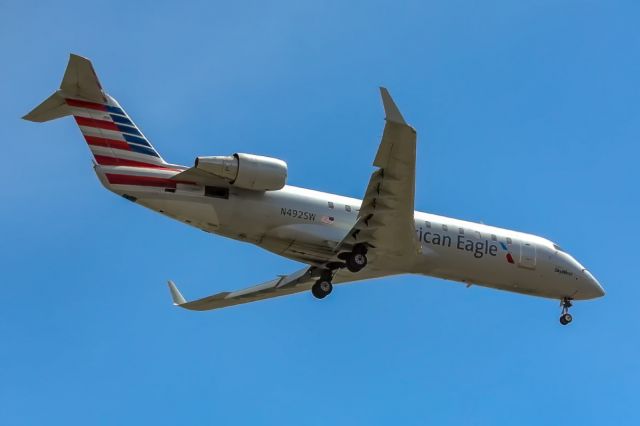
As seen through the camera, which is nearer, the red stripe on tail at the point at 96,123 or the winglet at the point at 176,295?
the red stripe on tail at the point at 96,123

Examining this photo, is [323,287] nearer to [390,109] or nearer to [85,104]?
[390,109]

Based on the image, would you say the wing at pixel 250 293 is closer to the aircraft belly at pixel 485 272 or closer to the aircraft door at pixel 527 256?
the aircraft belly at pixel 485 272

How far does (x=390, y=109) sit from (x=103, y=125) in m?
8.27

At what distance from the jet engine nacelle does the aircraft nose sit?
39.0ft

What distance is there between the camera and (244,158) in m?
25.8

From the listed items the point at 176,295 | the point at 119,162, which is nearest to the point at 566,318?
the point at 176,295

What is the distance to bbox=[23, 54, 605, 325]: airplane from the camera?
84.2ft

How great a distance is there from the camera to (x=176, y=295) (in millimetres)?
32531

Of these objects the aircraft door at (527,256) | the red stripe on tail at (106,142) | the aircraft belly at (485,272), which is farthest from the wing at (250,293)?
the red stripe on tail at (106,142)

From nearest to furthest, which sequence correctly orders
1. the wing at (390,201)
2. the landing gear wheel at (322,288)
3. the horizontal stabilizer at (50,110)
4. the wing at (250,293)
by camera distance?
1. the wing at (390,201)
2. the horizontal stabilizer at (50,110)
3. the landing gear wheel at (322,288)
4. the wing at (250,293)

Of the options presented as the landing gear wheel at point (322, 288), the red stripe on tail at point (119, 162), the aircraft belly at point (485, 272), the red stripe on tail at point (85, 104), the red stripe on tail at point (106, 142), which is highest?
the red stripe on tail at point (85, 104)

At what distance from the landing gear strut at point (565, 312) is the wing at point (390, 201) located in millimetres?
6611

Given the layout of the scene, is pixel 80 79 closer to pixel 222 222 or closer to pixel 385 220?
pixel 222 222

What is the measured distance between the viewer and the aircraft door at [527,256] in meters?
30.9
